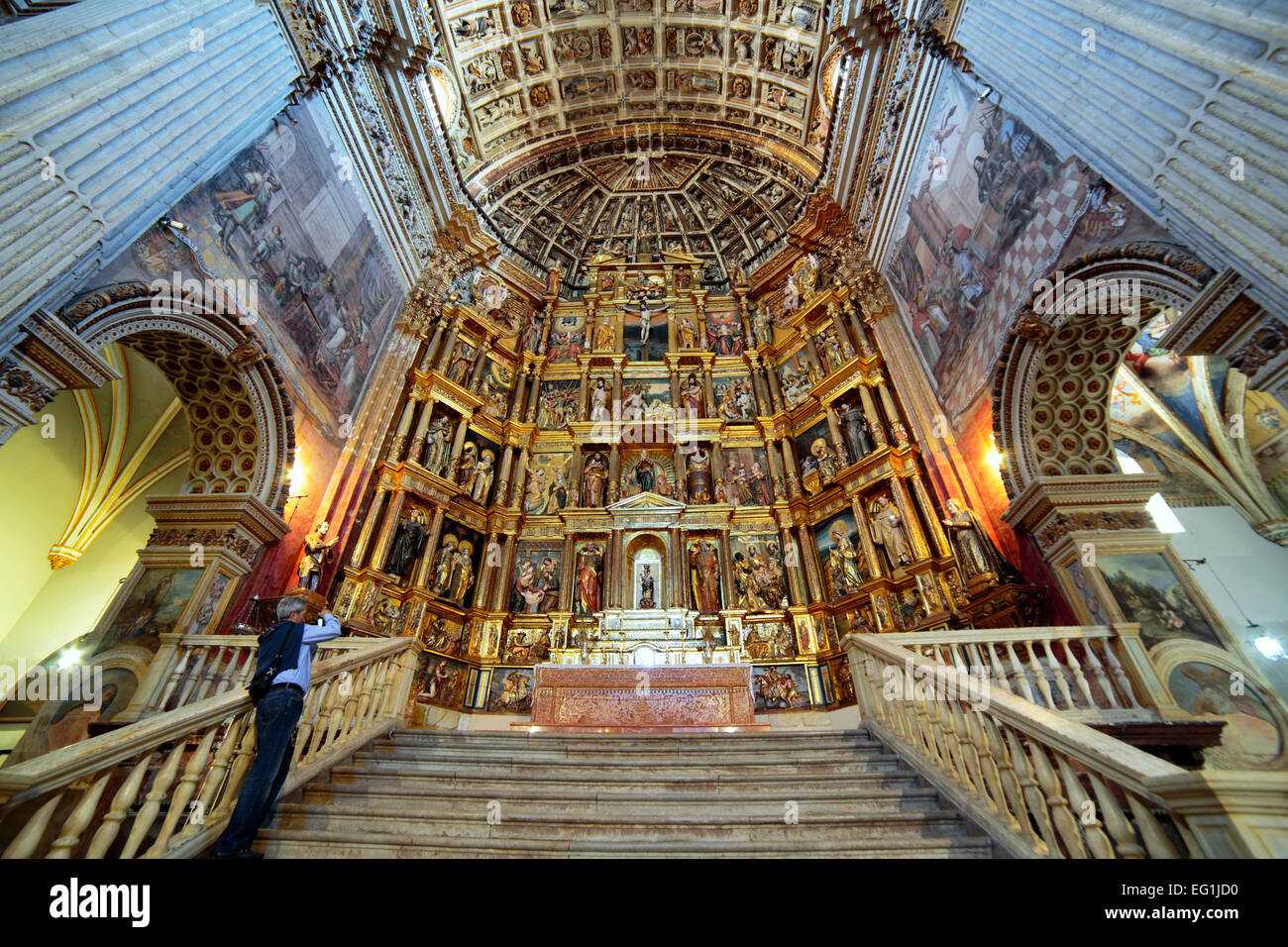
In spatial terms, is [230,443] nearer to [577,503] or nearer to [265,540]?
[265,540]

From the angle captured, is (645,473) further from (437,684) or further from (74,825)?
(74,825)

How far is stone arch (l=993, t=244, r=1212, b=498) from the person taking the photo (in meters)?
7.93

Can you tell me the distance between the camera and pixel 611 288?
60.8 ft

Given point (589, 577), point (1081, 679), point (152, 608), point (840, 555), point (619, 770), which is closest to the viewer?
point (619, 770)

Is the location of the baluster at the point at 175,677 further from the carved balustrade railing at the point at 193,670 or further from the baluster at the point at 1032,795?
the baluster at the point at 1032,795

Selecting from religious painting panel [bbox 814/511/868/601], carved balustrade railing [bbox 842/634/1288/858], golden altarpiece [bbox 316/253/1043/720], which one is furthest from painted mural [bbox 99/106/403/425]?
religious painting panel [bbox 814/511/868/601]

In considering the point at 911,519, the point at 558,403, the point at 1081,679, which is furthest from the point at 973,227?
the point at 558,403

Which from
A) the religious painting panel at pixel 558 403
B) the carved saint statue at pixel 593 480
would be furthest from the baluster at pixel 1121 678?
the religious painting panel at pixel 558 403

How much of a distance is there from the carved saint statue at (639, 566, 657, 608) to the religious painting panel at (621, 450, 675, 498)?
2021 mm

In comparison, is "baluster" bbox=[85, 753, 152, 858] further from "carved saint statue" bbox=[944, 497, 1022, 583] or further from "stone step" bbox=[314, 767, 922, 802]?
"carved saint statue" bbox=[944, 497, 1022, 583]

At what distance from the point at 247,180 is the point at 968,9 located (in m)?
11.4

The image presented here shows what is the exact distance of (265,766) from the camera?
144 inches

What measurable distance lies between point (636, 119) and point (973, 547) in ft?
57.5
